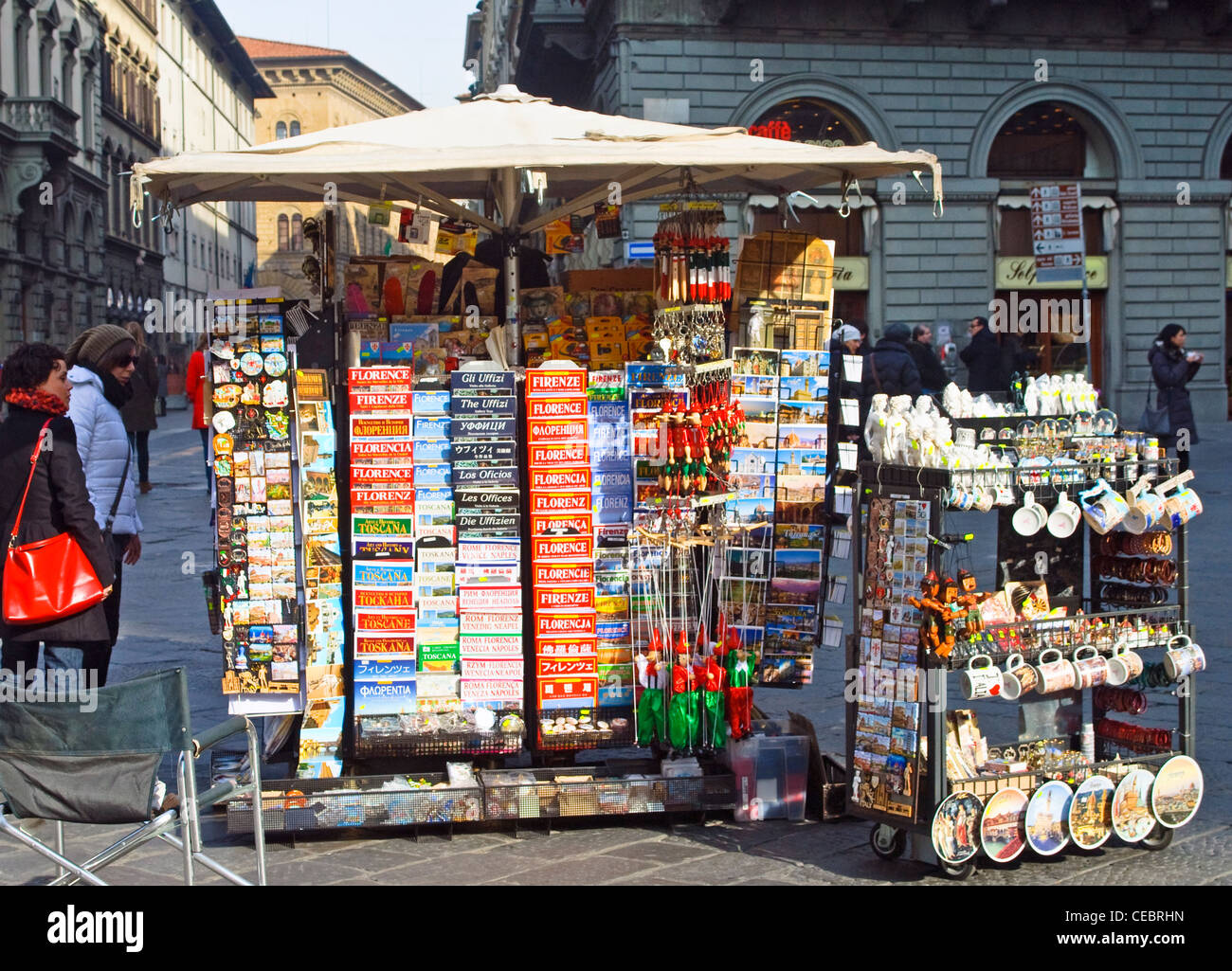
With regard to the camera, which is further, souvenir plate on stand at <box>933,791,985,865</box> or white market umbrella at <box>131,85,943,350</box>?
white market umbrella at <box>131,85,943,350</box>

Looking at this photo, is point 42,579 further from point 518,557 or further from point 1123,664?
point 1123,664

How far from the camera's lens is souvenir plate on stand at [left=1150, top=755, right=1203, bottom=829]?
446cm

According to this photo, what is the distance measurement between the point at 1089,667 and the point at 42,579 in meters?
3.66

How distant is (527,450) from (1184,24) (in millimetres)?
19290

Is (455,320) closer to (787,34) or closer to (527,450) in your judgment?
(527,450)

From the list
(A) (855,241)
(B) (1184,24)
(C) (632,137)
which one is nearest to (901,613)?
(C) (632,137)

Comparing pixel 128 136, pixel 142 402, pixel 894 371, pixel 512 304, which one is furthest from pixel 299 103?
pixel 512 304

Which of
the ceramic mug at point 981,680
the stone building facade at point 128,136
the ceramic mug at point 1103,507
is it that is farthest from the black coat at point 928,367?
the stone building facade at point 128,136

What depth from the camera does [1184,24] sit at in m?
20.7

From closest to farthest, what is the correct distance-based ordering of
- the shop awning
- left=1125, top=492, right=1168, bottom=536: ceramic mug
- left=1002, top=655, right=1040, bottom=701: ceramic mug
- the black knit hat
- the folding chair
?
the folding chair
left=1002, top=655, right=1040, bottom=701: ceramic mug
left=1125, top=492, right=1168, bottom=536: ceramic mug
the shop awning
the black knit hat

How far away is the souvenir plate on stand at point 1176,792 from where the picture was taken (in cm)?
446

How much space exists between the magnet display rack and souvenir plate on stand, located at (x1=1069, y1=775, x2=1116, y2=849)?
55mm

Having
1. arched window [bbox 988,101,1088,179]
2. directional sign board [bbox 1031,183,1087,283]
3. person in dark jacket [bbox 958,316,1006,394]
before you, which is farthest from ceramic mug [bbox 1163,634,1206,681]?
arched window [bbox 988,101,1088,179]

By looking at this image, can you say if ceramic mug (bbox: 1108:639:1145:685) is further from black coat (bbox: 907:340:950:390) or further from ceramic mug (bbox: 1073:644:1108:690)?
A: black coat (bbox: 907:340:950:390)
